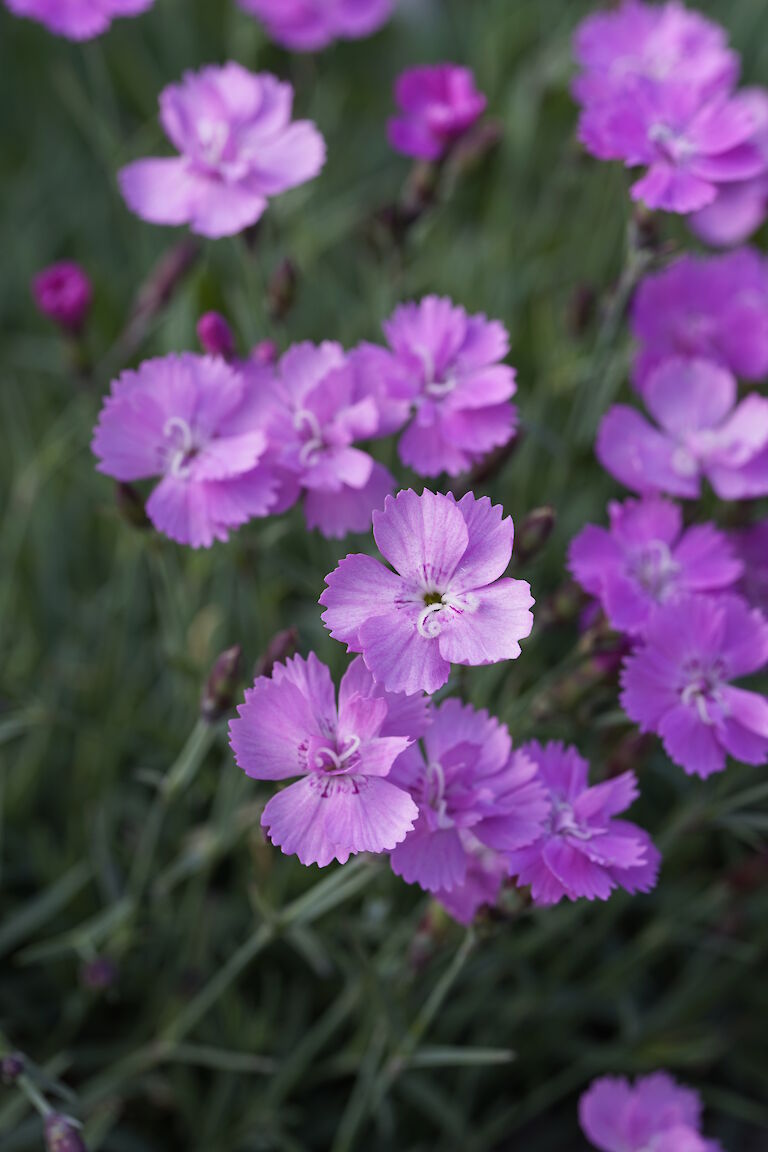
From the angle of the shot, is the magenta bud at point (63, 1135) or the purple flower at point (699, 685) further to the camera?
the purple flower at point (699, 685)

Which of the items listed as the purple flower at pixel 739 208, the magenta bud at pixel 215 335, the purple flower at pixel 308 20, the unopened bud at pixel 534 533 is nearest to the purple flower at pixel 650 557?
the unopened bud at pixel 534 533

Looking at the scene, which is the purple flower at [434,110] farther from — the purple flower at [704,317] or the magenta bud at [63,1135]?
the magenta bud at [63,1135]

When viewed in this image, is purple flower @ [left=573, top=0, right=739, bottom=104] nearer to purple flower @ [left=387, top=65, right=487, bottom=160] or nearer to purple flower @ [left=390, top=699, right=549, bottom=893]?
purple flower @ [left=387, top=65, right=487, bottom=160]

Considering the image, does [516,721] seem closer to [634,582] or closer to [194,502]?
[634,582]

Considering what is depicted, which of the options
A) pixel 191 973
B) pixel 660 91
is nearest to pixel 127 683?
pixel 191 973

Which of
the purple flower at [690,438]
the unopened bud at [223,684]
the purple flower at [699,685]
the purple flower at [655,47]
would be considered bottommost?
the unopened bud at [223,684]

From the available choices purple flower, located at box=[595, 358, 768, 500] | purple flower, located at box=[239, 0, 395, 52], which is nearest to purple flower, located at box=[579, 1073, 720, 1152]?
purple flower, located at box=[595, 358, 768, 500]
